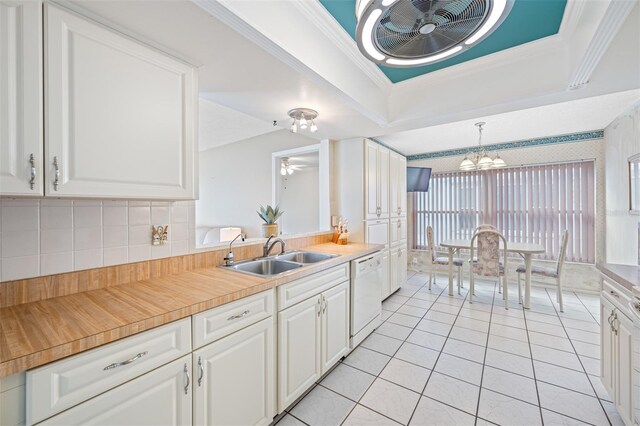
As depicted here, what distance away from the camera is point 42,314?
104 cm

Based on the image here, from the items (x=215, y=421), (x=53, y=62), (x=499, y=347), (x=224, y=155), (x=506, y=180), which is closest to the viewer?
(x=53, y=62)

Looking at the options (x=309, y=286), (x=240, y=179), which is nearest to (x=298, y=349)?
(x=309, y=286)

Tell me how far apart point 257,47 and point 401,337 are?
8.98 feet

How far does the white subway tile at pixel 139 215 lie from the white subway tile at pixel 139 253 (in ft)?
0.46

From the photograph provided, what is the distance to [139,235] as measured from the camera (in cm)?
153

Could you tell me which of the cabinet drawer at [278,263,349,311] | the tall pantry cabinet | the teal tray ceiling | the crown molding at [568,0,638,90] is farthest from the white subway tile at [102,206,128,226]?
the crown molding at [568,0,638,90]

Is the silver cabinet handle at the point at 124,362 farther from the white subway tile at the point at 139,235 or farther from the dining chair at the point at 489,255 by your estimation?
the dining chair at the point at 489,255

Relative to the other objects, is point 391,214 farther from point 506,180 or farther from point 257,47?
point 257,47

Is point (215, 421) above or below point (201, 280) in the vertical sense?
below

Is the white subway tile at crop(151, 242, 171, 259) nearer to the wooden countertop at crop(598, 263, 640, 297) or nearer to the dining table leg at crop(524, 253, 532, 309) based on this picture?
the wooden countertop at crop(598, 263, 640, 297)

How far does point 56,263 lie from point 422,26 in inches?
77.8

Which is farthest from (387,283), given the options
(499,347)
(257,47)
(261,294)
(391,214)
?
(257,47)

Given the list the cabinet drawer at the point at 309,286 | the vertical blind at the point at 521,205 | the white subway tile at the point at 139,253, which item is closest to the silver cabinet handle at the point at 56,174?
the white subway tile at the point at 139,253

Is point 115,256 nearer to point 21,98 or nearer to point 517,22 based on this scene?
point 21,98
